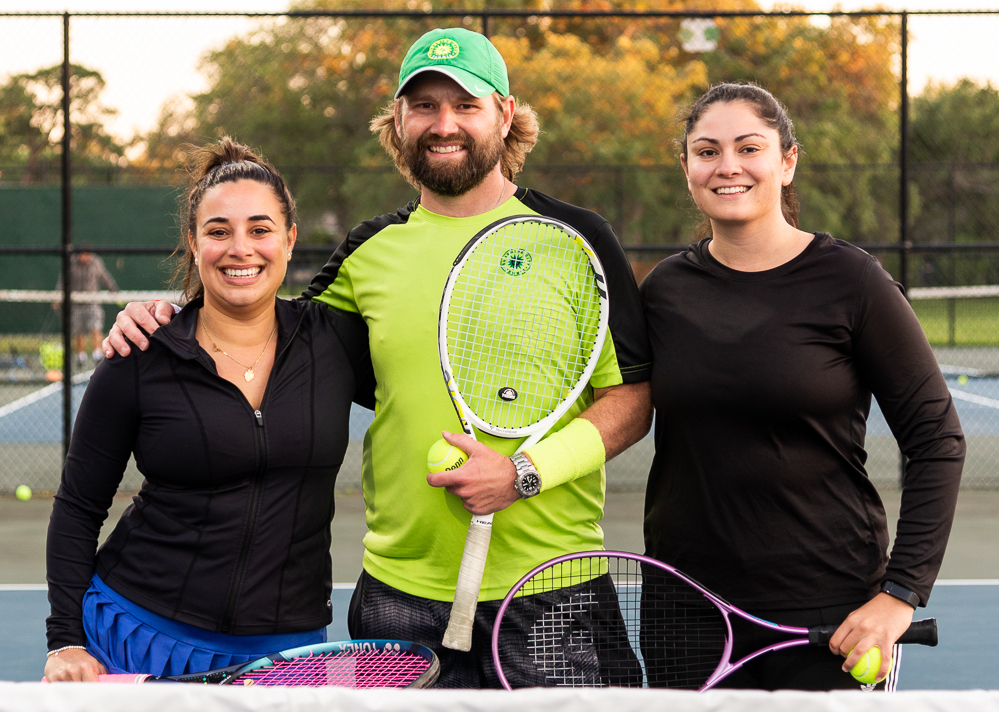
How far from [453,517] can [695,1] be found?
24120 mm

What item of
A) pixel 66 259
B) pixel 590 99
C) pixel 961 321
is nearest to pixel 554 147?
pixel 590 99

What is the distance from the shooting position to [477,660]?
7.68 ft

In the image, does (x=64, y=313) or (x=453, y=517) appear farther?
(x=64, y=313)

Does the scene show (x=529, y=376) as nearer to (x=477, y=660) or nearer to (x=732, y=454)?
(x=732, y=454)

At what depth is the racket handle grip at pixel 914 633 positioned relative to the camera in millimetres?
1979

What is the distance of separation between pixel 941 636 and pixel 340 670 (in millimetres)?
3402

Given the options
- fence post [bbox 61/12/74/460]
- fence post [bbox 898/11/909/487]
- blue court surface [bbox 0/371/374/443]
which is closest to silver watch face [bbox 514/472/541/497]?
fence post [bbox 61/12/74/460]

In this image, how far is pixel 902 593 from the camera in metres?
2.03

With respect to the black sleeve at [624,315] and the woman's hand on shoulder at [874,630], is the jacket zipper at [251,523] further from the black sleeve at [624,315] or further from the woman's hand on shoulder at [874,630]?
the woman's hand on shoulder at [874,630]

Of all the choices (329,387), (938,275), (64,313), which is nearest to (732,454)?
(329,387)

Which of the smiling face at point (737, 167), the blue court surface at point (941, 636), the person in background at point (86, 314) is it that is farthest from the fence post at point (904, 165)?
the person in background at point (86, 314)

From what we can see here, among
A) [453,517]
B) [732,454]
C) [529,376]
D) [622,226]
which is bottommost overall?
[453,517]

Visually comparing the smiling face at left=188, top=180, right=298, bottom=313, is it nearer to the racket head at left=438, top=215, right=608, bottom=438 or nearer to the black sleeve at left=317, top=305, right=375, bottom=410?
the black sleeve at left=317, top=305, right=375, bottom=410

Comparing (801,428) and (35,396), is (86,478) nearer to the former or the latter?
(801,428)
